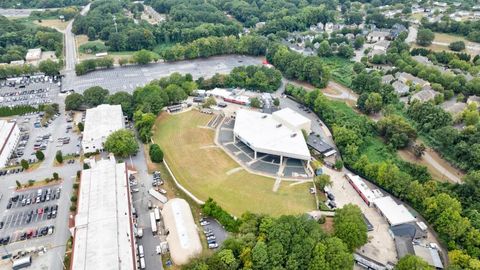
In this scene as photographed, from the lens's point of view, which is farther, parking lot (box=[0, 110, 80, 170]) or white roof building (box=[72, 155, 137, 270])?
parking lot (box=[0, 110, 80, 170])

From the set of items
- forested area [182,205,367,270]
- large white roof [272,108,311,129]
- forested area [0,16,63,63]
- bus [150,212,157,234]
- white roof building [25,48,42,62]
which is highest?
forested area [0,16,63,63]

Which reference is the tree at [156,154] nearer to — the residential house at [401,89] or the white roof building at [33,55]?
the residential house at [401,89]

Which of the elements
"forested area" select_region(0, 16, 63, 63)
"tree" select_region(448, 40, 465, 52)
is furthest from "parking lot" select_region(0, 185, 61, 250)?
"tree" select_region(448, 40, 465, 52)

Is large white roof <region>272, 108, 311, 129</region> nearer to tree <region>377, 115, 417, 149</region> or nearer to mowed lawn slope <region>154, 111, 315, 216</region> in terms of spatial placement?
mowed lawn slope <region>154, 111, 315, 216</region>

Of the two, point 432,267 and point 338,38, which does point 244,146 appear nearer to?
point 432,267

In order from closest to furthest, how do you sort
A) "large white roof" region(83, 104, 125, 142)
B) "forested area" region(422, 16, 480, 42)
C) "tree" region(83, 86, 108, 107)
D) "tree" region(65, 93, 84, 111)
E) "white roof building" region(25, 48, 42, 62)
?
"large white roof" region(83, 104, 125, 142) < "tree" region(65, 93, 84, 111) < "tree" region(83, 86, 108, 107) < "white roof building" region(25, 48, 42, 62) < "forested area" region(422, 16, 480, 42)

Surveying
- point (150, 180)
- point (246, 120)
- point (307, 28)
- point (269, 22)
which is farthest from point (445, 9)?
point (150, 180)

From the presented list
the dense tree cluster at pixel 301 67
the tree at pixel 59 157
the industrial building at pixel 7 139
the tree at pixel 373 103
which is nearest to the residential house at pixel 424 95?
the tree at pixel 373 103
